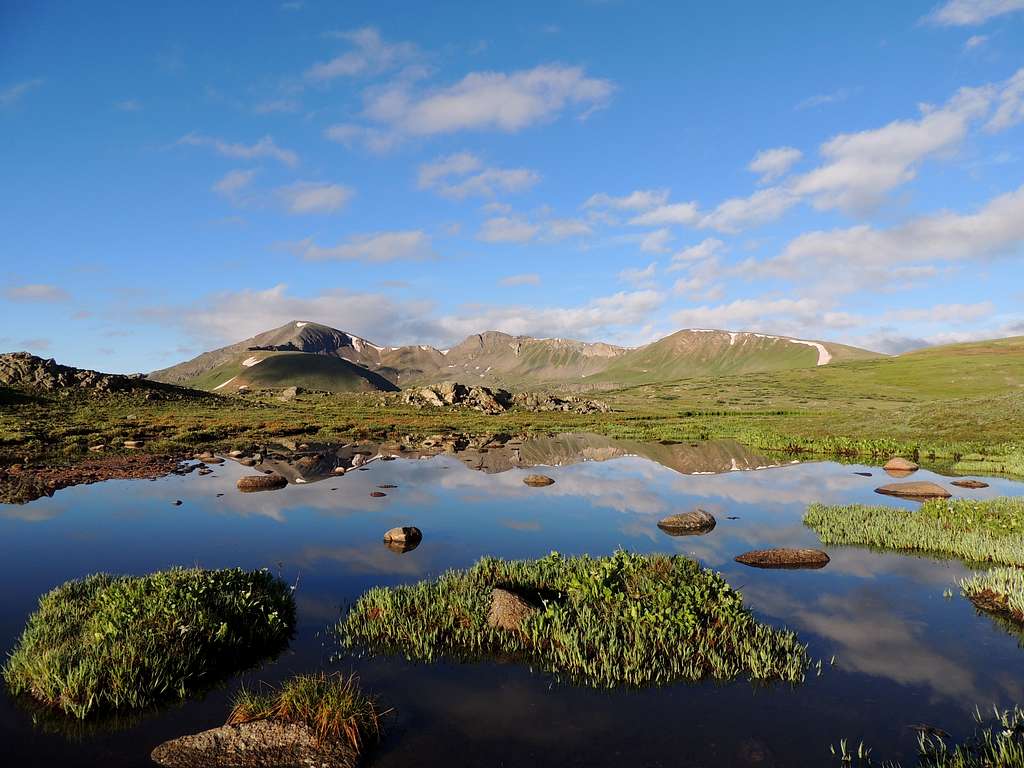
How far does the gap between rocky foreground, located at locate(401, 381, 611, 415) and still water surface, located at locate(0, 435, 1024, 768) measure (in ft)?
265

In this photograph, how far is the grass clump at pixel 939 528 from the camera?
21828mm

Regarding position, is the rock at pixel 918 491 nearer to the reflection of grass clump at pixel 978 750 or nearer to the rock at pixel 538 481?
the rock at pixel 538 481

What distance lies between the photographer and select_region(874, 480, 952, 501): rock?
33938 mm

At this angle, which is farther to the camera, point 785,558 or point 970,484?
point 970,484

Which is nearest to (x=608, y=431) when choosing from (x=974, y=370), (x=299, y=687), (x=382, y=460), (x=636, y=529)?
(x=382, y=460)

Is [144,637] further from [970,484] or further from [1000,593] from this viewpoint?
[970,484]

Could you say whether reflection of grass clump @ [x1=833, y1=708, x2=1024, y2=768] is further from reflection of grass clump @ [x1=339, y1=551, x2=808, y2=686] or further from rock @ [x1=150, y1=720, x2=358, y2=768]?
rock @ [x1=150, y1=720, x2=358, y2=768]

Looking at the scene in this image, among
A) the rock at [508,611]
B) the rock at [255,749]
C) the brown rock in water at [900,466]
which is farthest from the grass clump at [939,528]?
the rock at [255,749]

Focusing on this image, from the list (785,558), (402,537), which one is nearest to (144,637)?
(402,537)

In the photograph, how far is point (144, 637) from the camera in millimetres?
12258

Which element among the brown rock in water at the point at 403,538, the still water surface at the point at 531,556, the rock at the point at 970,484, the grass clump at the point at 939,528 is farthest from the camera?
the rock at the point at 970,484

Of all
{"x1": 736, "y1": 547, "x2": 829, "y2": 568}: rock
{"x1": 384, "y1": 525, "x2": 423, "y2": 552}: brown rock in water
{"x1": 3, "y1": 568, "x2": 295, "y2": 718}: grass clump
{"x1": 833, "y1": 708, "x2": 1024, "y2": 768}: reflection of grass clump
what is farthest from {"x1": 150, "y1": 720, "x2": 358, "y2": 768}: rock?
{"x1": 736, "y1": 547, "x2": 829, "y2": 568}: rock

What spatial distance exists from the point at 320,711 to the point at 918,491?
37738 mm

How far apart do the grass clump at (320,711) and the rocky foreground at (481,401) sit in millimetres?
107977
